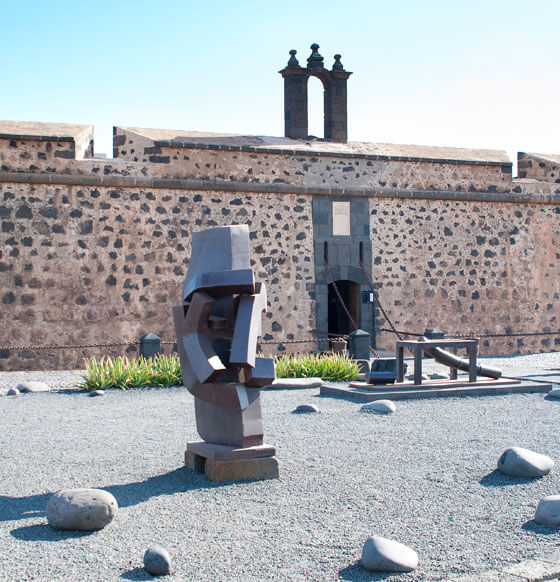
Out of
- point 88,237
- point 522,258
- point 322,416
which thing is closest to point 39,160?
point 88,237

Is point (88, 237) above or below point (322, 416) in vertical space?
above

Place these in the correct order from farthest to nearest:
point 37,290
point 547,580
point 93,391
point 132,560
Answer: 1. point 37,290
2. point 93,391
3. point 132,560
4. point 547,580

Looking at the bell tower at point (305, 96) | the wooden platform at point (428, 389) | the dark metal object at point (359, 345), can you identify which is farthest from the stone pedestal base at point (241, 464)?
the bell tower at point (305, 96)

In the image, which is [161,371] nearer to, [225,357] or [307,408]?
[307,408]

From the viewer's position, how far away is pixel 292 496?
5.04 meters

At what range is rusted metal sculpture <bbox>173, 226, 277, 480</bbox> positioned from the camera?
5598mm

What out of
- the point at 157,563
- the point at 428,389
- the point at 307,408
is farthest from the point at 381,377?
the point at 157,563

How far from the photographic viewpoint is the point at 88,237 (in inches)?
567

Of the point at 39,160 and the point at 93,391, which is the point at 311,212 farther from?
the point at 93,391

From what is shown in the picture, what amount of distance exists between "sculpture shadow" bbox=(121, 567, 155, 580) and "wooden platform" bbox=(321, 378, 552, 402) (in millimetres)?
6074

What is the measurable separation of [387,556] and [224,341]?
2.71 metres

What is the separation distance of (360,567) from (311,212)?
41.3 feet

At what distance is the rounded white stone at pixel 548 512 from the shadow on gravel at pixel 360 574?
46.9 inches

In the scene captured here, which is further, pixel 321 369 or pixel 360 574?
pixel 321 369
